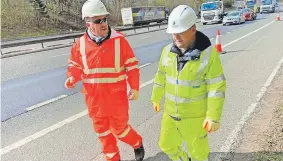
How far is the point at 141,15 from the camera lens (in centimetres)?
4178

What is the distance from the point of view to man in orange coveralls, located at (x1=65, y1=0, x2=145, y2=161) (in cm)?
348

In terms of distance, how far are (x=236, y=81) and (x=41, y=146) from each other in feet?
16.2

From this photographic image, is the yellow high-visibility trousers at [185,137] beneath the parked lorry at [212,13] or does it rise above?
beneath

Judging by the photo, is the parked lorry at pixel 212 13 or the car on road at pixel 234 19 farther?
the parked lorry at pixel 212 13

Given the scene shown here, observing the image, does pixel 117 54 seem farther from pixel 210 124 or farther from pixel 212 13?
pixel 212 13

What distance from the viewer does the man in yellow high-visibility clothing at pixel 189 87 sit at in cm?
289

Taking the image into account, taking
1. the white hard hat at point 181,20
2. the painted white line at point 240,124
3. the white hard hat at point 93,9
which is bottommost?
the painted white line at point 240,124

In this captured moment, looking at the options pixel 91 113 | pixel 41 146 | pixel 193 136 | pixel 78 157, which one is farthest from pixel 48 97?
pixel 193 136

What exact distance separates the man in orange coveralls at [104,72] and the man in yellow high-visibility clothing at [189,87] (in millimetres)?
517

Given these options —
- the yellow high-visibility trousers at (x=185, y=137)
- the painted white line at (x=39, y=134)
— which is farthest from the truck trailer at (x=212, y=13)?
the yellow high-visibility trousers at (x=185, y=137)

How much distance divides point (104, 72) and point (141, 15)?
39.2 metres

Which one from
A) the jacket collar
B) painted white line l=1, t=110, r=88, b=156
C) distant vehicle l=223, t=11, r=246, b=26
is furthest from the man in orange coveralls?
distant vehicle l=223, t=11, r=246, b=26

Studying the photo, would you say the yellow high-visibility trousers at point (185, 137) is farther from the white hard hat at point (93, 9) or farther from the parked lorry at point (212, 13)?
the parked lorry at point (212, 13)

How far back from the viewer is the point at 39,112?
614cm
